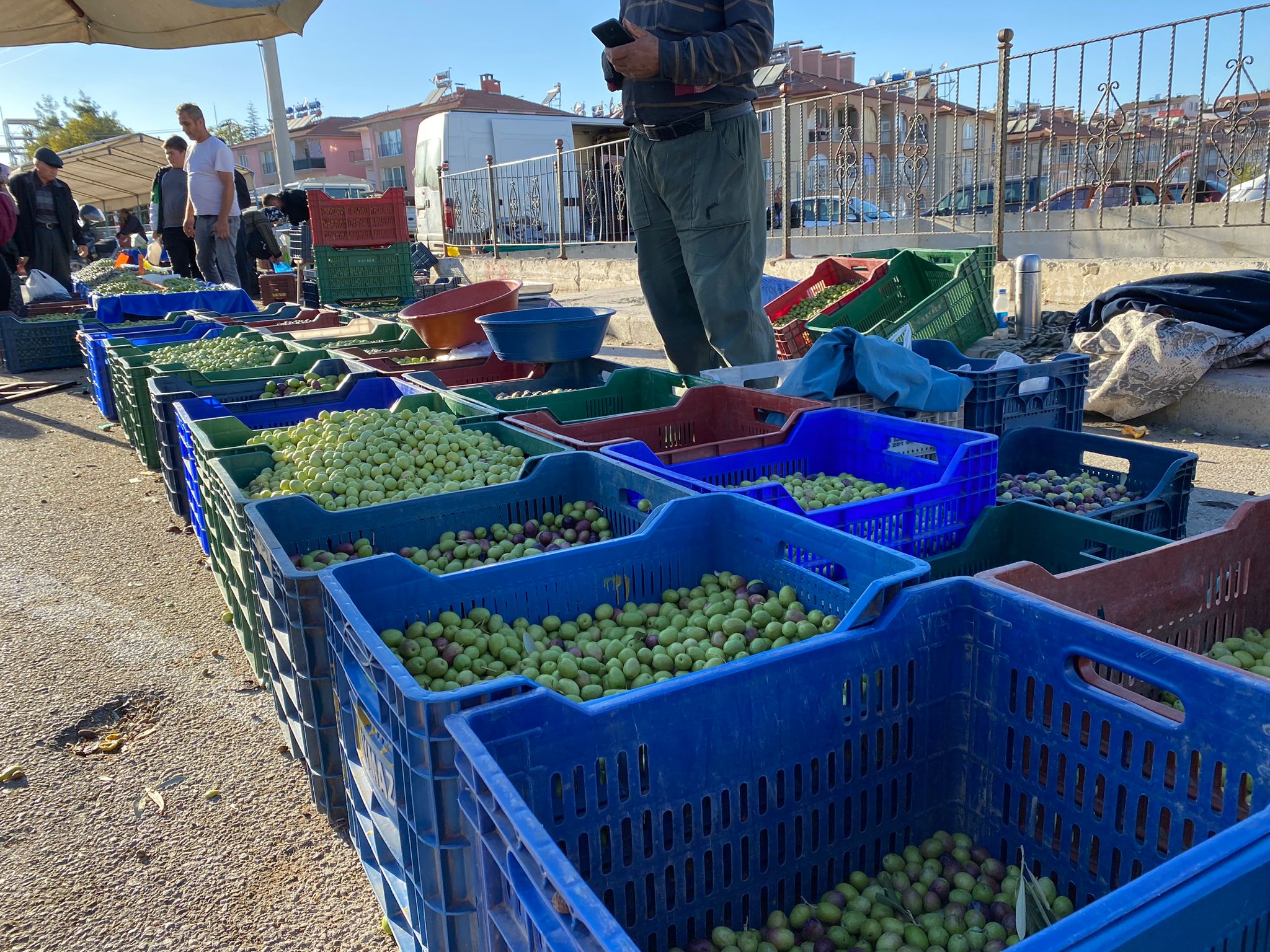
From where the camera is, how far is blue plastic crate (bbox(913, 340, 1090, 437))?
341cm

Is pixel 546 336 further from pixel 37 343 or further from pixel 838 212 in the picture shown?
pixel 838 212

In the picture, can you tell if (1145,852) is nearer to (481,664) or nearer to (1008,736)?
(1008,736)

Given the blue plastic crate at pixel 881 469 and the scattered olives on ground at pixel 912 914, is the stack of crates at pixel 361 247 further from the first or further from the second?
the scattered olives on ground at pixel 912 914

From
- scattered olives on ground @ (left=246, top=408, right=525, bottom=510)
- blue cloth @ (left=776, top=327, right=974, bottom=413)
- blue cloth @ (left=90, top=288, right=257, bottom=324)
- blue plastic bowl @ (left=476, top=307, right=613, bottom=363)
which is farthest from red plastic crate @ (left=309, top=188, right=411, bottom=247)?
blue cloth @ (left=776, top=327, right=974, bottom=413)

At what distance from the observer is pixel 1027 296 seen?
6027mm

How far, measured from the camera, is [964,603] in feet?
4.84

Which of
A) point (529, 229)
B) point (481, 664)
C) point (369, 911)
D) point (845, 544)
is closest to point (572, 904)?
point (481, 664)

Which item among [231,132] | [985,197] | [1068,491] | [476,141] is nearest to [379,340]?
[1068,491]

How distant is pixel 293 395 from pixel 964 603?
3041 mm

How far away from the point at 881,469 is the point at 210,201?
829cm

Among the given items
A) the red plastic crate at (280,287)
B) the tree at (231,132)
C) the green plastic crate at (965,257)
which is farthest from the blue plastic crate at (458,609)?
the tree at (231,132)

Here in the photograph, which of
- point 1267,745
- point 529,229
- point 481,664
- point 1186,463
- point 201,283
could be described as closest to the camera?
point 1267,745

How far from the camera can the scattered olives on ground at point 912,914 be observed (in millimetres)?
1276

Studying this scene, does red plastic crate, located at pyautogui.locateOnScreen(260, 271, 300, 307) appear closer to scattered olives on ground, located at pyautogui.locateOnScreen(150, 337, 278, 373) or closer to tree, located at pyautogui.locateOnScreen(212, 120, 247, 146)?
scattered olives on ground, located at pyautogui.locateOnScreen(150, 337, 278, 373)
